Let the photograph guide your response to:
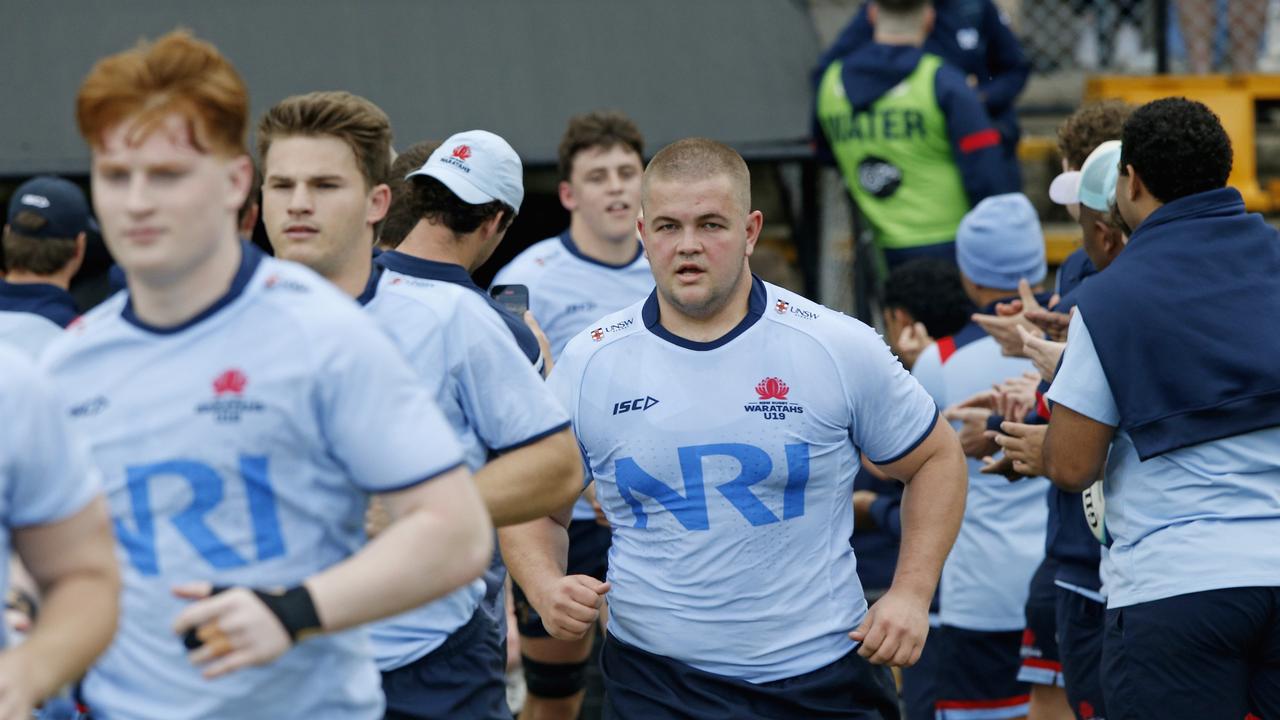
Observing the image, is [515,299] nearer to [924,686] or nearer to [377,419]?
[924,686]

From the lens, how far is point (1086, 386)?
14.5 feet

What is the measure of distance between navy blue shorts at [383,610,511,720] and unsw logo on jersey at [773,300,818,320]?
3.59ft

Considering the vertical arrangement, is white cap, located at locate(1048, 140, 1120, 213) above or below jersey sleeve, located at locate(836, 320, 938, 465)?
above

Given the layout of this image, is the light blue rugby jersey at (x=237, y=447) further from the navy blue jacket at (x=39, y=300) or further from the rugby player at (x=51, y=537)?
the navy blue jacket at (x=39, y=300)

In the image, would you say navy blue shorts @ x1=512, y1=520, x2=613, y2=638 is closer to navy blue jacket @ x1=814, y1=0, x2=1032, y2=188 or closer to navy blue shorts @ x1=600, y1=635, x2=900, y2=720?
navy blue shorts @ x1=600, y1=635, x2=900, y2=720

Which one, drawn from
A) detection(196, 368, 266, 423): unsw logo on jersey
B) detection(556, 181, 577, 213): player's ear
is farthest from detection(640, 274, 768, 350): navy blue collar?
detection(556, 181, 577, 213): player's ear

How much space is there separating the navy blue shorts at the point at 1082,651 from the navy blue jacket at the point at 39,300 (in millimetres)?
3470

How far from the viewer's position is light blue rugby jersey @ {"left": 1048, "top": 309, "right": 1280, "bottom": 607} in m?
4.30

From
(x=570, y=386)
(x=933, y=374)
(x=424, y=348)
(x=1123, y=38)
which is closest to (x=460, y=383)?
(x=424, y=348)

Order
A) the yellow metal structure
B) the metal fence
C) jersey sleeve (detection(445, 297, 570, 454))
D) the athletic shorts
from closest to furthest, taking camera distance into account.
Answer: jersey sleeve (detection(445, 297, 570, 454))
the athletic shorts
the yellow metal structure
the metal fence

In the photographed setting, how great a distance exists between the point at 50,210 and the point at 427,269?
2175 mm

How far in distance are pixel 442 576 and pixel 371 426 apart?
0.27 meters

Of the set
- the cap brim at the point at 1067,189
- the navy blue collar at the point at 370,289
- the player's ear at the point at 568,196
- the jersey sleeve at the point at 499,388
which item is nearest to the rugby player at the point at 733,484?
the jersey sleeve at the point at 499,388

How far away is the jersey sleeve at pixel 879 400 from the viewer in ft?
14.2
